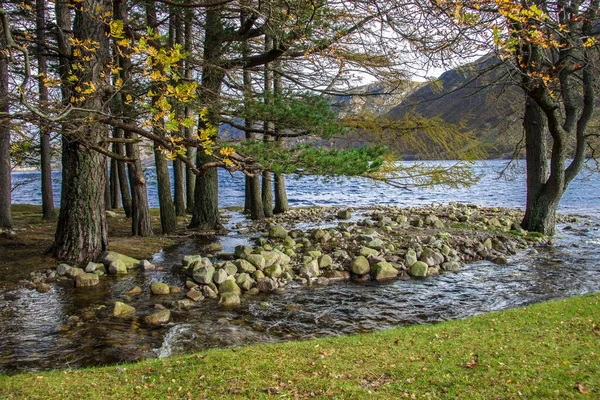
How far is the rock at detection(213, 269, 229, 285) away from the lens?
9.07m

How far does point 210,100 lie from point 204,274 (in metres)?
3.92

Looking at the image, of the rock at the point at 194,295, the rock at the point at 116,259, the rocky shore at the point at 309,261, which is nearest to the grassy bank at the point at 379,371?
the rocky shore at the point at 309,261

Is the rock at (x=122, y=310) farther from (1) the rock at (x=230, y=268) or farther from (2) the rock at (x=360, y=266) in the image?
(2) the rock at (x=360, y=266)

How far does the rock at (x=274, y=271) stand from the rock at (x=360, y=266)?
1.66 metres

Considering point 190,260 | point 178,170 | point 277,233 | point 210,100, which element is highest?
point 210,100

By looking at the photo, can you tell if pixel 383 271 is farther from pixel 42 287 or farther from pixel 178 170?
pixel 178 170

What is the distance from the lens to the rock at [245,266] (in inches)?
387

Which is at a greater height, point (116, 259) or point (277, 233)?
point (277, 233)

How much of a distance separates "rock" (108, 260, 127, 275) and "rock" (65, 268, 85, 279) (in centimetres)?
60

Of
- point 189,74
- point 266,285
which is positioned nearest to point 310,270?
point 266,285

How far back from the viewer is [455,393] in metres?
3.98

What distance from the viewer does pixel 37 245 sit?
11828 millimetres

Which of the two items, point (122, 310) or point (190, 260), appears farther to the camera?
point (190, 260)

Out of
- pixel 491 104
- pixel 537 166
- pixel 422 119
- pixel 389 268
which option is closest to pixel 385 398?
pixel 389 268
